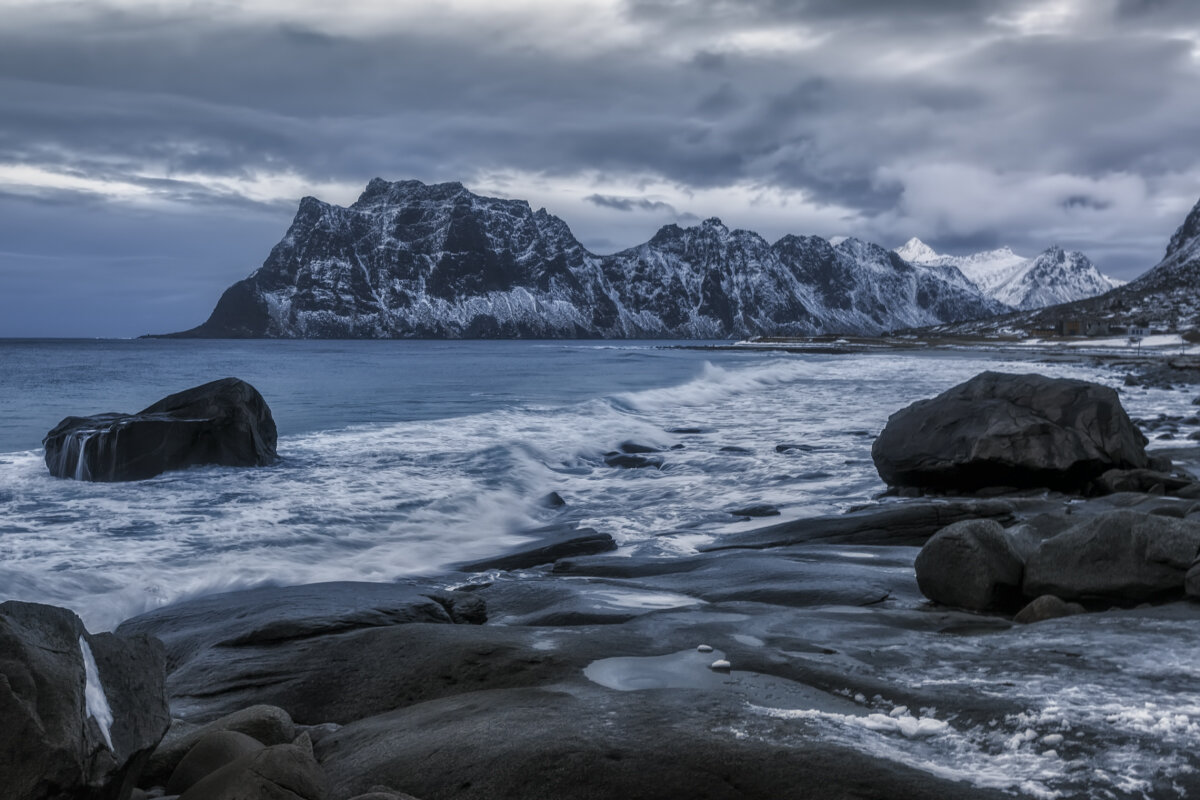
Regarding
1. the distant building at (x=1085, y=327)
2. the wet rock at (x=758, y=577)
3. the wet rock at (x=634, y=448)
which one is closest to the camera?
the wet rock at (x=758, y=577)

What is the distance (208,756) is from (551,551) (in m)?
7.28

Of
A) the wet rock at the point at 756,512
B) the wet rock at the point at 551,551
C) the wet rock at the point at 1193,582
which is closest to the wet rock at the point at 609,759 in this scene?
the wet rock at the point at 1193,582

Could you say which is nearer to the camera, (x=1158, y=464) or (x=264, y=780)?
(x=264, y=780)

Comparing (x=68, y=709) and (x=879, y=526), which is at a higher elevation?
(x=68, y=709)

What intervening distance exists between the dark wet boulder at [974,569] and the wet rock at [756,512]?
5847 mm

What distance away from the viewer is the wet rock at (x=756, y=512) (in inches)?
530

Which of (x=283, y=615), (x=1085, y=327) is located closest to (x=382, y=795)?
(x=283, y=615)

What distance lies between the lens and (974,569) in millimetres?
7316

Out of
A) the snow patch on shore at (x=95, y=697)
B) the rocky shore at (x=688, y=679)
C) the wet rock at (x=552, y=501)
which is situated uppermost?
the snow patch on shore at (x=95, y=697)

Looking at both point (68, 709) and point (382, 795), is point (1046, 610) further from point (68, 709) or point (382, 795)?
point (68, 709)

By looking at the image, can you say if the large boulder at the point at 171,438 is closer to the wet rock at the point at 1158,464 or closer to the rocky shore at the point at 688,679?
the rocky shore at the point at 688,679

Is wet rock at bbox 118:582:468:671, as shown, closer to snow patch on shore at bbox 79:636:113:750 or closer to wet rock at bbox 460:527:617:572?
snow patch on shore at bbox 79:636:113:750

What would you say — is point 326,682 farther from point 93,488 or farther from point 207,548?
point 93,488

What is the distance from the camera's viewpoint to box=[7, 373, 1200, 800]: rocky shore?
3.68m
